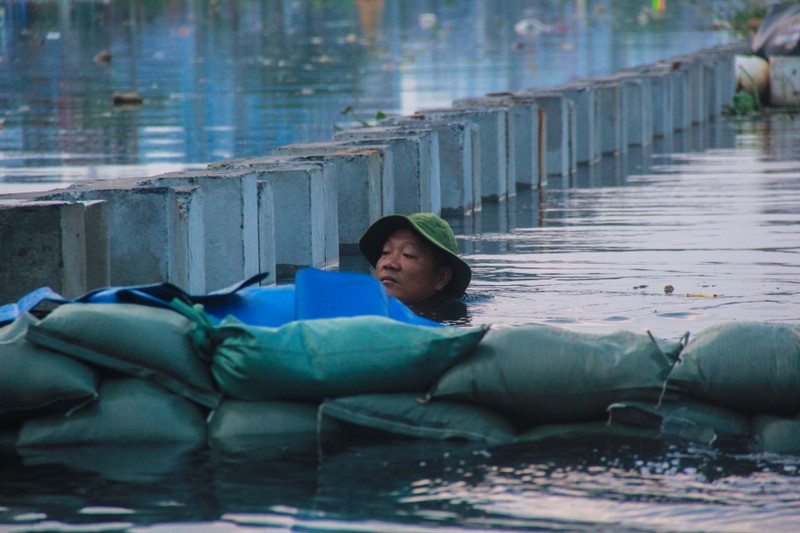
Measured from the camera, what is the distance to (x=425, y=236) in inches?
303

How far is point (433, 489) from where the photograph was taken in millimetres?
5004

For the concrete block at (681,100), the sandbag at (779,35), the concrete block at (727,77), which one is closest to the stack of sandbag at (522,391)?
the concrete block at (681,100)

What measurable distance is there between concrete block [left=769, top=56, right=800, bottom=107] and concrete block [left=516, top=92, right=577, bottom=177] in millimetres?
8194

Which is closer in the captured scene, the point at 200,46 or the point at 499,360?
the point at 499,360

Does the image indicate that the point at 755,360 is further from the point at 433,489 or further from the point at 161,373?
the point at 161,373

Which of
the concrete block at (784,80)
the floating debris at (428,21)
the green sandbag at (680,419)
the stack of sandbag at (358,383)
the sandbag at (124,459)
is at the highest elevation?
the floating debris at (428,21)

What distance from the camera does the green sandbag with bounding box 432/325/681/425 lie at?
5512 millimetres

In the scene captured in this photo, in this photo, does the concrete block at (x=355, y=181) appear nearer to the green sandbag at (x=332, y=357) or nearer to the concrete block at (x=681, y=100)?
the green sandbag at (x=332, y=357)

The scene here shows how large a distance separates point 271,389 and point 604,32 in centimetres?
4974

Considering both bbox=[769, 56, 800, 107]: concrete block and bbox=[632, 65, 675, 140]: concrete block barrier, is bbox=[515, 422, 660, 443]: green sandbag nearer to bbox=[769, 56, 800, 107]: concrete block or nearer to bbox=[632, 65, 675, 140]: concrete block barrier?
bbox=[632, 65, 675, 140]: concrete block barrier

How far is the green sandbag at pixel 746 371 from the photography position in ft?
18.0

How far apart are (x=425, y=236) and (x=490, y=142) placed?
579 cm

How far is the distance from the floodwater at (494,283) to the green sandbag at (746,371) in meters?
0.21

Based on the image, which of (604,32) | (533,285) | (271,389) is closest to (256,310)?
Answer: (271,389)
